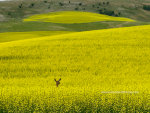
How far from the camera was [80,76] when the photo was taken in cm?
1024

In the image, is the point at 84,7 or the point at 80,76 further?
the point at 84,7

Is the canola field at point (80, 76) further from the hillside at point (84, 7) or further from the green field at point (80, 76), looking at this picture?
the hillside at point (84, 7)

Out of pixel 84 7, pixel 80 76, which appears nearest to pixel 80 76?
pixel 80 76

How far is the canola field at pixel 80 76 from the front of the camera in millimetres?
7531

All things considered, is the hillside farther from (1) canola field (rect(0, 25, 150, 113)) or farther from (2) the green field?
(1) canola field (rect(0, 25, 150, 113))

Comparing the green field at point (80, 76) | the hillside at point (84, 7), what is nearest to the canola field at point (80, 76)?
the green field at point (80, 76)

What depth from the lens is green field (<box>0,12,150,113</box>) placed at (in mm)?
7531

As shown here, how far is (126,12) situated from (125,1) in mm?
8446

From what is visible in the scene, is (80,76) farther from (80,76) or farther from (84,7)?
(84,7)

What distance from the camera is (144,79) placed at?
9836mm

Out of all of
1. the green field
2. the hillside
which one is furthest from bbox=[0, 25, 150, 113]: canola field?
the hillside

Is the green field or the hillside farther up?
the green field

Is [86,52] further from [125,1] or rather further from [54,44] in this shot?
[125,1]

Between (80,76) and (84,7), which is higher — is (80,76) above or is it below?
above
